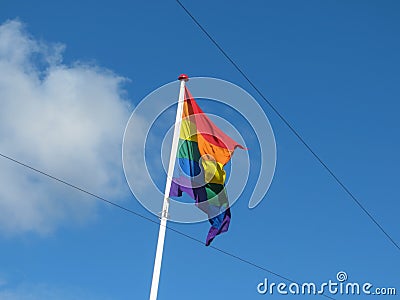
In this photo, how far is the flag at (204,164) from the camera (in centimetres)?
1532

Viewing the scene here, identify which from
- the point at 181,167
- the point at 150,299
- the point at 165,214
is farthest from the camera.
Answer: the point at 181,167

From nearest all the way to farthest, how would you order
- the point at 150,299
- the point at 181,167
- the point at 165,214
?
the point at 150,299 < the point at 165,214 < the point at 181,167

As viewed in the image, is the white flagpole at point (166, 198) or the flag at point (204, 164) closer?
the white flagpole at point (166, 198)

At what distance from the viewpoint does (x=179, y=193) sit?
49.3 ft

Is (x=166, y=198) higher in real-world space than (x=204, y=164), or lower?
lower

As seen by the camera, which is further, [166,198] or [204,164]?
[204,164]

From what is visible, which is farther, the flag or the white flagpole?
the flag

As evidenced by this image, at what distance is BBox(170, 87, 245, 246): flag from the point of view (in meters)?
15.3

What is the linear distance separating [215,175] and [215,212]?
1.02m

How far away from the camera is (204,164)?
1564 cm

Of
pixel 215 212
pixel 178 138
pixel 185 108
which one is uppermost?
pixel 185 108

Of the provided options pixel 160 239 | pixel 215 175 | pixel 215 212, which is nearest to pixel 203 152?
pixel 215 175

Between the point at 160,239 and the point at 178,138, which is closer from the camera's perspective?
the point at 160,239

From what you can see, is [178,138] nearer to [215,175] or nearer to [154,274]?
[215,175]
